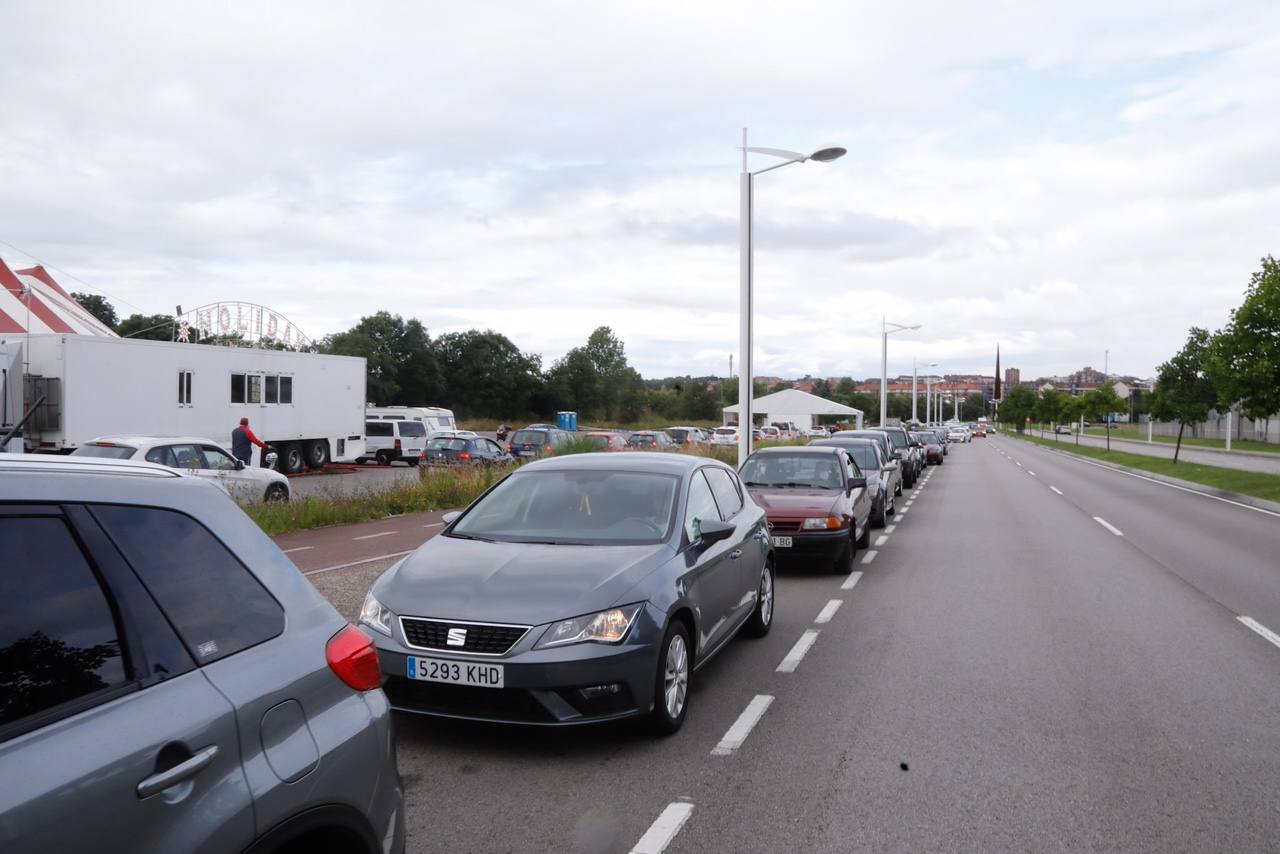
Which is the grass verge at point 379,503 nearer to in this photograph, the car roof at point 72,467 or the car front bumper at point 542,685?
the car front bumper at point 542,685

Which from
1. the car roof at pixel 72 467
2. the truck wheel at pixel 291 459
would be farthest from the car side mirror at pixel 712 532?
the truck wheel at pixel 291 459

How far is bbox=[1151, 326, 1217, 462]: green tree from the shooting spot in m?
37.2

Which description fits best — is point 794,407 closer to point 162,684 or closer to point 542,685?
point 542,685

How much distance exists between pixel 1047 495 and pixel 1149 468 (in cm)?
1607

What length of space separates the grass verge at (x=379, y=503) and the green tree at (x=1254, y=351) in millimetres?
18593

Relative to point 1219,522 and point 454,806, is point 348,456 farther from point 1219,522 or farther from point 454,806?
point 454,806

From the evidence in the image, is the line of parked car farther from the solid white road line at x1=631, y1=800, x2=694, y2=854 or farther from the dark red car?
the dark red car

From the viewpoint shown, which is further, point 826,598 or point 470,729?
point 826,598

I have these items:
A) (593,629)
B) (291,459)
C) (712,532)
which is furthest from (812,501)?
(291,459)

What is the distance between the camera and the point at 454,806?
4.59 metres

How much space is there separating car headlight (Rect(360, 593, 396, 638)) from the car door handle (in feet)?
10.3

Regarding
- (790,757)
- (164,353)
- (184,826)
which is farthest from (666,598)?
(164,353)

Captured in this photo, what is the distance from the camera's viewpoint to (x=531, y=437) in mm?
30547

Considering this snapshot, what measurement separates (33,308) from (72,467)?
3190 centimetres
